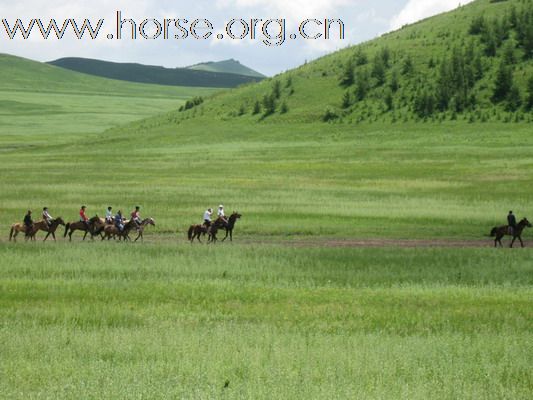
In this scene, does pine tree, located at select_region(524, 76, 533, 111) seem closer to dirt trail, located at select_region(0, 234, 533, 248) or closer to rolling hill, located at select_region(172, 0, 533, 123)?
rolling hill, located at select_region(172, 0, 533, 123)

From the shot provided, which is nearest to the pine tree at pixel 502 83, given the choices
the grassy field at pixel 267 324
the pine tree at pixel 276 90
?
the pine tree at pixel 276 90

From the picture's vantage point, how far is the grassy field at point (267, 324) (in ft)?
52.0

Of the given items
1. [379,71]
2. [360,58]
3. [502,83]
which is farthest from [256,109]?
[502,83]

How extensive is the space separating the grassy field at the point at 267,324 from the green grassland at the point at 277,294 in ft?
0.21

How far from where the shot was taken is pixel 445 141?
104 meters

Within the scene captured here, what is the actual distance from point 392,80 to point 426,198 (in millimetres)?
71631

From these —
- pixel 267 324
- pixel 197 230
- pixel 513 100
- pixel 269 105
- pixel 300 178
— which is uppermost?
pixel 269 105

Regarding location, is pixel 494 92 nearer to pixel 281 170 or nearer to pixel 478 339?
pixel 281 170

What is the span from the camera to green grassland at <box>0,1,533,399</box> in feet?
53.5

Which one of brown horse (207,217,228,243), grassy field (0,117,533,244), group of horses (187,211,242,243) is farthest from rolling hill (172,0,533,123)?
brown horse (207,217,228,243)

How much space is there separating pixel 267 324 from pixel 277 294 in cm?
435

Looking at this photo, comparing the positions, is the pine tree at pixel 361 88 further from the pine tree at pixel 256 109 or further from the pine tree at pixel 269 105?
the pine tree at pixel 256 109

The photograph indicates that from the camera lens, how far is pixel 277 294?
2609 cm

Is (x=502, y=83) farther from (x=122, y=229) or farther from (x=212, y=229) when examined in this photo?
(x=122, y=229)
